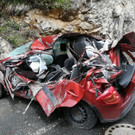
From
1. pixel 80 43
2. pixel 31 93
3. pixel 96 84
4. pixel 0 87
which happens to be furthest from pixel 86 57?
pixel 0 87

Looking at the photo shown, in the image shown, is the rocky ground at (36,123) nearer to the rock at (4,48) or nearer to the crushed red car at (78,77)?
the crushed red car at (78,77)

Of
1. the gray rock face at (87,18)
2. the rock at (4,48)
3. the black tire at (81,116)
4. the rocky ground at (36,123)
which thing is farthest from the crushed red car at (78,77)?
the gray rock face at (87,18)

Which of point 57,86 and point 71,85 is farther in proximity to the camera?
point 57,86

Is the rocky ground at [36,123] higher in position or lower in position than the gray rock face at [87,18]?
lower

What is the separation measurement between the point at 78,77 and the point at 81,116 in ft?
2.23

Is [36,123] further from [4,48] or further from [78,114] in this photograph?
[4,48]

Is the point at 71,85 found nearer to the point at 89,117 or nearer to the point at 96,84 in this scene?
the point at 96,84

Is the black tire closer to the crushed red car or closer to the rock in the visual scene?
the crushed red car

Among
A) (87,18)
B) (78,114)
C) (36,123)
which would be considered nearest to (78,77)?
(78,114)

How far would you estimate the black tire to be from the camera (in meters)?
2.43

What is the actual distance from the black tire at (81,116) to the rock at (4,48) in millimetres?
4257

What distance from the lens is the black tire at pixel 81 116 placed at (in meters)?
2.43

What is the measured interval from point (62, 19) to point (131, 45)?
6.39 m

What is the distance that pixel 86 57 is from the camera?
3.05 metres
